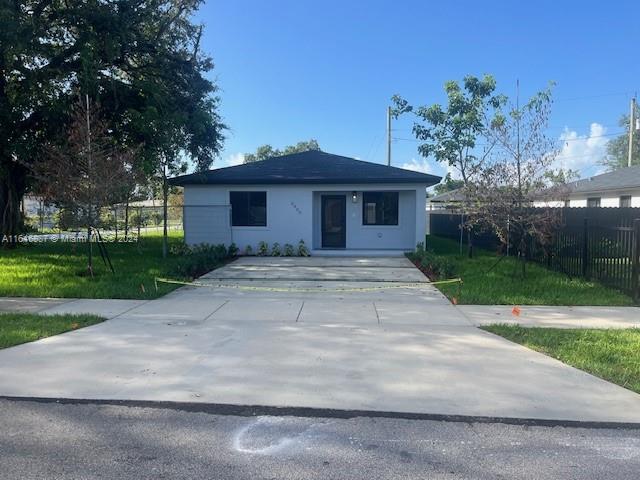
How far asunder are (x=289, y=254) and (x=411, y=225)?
4.42 metres

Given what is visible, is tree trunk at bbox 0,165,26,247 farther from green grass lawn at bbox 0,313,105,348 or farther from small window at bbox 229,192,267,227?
green grass lawn at bbox 0,313,105,348

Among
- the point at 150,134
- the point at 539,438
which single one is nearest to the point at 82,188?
the point at 150,134

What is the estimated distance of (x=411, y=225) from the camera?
1705 cm

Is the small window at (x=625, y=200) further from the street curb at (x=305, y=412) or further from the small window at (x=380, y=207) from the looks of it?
the street curb at (x=305, y=412)

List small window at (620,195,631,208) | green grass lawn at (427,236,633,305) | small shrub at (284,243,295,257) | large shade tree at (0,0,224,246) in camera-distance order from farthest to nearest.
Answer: small window at (620,195,631,208)
small shrub at (284,243,295,257)
large shade tree at (0,0,224,246)
green grass lawn at (427,236,633,305)

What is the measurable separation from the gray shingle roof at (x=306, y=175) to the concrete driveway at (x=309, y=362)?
796cm

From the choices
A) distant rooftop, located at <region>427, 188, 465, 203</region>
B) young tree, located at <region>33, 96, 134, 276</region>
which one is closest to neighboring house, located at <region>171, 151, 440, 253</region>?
distant rooftop, located at <region>427, 188, 465, 203</region>

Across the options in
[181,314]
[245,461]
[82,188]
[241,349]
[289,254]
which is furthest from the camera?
[289,254]

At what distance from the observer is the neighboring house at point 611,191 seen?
2272 cm

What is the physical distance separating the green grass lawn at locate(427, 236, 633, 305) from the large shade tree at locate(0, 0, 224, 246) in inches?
377

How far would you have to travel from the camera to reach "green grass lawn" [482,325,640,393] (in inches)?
200

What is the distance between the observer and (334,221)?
17.5 meters

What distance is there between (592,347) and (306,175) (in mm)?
11880

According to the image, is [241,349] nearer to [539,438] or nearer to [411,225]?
[539,438]
